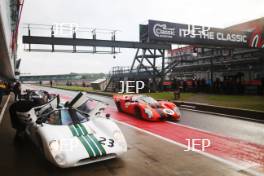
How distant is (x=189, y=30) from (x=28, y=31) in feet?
48.6

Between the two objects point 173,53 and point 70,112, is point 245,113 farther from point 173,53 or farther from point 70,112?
point 173,53

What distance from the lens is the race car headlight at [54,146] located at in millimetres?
4220

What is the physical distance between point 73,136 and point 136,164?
139cm

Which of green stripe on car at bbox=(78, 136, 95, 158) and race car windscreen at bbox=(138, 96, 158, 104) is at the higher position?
race car windscreen at bbox=(138, 96, 158, 104)

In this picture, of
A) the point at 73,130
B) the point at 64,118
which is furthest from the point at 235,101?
the point at 73,130

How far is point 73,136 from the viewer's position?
4.66m

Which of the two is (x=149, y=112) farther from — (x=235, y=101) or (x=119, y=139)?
(x=235, y=101)

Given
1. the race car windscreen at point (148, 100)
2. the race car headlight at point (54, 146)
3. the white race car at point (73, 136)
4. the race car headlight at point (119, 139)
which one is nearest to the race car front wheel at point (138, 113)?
the race car windscreen at point (148, 100)

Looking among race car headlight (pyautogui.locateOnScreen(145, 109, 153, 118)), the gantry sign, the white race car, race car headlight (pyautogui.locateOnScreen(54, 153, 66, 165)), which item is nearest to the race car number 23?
the white race car

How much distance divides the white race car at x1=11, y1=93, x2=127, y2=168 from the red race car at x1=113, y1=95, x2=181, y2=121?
3482 mm

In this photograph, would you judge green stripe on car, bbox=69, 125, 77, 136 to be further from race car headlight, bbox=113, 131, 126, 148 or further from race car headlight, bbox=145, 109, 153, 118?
race car headlight, bbox=145, 109, 153, 118

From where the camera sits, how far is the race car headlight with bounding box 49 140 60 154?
4.22m

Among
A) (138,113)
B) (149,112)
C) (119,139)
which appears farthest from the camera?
(138,113)

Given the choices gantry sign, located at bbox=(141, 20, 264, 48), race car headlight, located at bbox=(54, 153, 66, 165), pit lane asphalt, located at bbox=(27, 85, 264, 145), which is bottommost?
pit lane asphalt, located at bbox=(27, 85, 264, 145)
